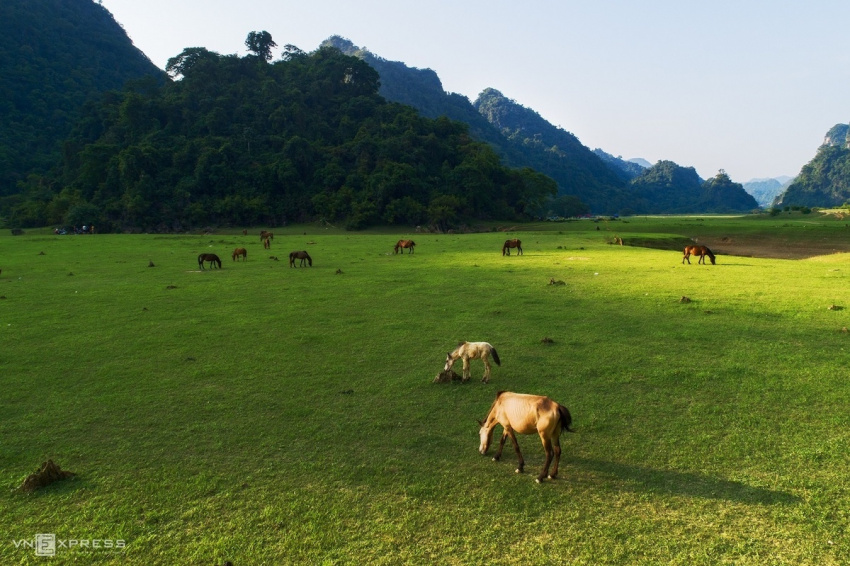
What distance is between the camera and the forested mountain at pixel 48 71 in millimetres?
100812

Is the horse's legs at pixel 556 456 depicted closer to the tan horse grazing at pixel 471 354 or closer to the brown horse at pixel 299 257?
the tan horse grazing at pixel 471 354

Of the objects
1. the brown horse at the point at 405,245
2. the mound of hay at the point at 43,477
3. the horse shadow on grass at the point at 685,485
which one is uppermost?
the brown horse at the point at 405,245

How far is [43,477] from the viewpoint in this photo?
6344mm

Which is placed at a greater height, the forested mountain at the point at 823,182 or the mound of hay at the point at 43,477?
the forested mountain at the point at 823,182

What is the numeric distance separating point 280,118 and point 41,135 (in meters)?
57.0

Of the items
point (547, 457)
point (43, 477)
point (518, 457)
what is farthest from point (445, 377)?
point (43, 477)

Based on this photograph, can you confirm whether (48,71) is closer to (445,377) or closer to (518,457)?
(445,377)

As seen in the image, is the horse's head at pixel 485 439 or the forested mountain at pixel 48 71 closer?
the horse's head at pixel 485 439

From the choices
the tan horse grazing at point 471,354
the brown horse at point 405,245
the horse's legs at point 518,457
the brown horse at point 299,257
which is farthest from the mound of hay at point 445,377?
the brown horse at point 405,245

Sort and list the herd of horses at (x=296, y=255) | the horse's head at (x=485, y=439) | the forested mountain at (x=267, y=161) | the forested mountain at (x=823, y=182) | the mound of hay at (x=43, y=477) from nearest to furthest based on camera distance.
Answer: the mound of hay at (x=43, y=477), the horse's head at (x=485, y=439), the herd of horses at (x=296, y=255), the forested mountain at (x=267, y=161), the forested mountain at (x=823, y=182)

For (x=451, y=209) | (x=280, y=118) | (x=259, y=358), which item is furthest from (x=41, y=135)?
(x=259, y=358)

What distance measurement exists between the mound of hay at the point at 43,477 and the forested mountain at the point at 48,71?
113m

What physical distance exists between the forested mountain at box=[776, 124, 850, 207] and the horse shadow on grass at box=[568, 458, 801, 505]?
21396 centimetres

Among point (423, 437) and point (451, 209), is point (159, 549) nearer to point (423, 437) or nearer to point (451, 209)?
point (423, 437)
